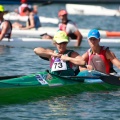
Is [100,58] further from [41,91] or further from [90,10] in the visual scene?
[90,10]

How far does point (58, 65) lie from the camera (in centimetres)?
1271

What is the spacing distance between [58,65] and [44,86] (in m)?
0.53

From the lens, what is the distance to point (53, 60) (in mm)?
12812

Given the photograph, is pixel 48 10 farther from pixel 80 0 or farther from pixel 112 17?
pixel 80 0

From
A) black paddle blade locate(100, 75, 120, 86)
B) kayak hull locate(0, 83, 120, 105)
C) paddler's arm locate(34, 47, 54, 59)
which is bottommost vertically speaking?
kayak hull locate(0, 83, 120, 105)

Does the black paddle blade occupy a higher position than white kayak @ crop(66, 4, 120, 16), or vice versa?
Answer: white kayak @ crop(66, 4, 120, 16)

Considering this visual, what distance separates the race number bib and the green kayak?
9.5 inches

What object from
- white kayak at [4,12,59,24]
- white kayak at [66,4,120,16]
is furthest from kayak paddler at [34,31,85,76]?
white kayak at [66,4,120,16]

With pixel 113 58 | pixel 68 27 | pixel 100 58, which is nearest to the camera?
pixel 113 58

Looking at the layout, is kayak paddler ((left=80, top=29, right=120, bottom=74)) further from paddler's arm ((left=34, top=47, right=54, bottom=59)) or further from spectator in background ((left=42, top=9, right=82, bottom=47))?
spectator in background ((left=42, top=9, right=82, bottom=47))

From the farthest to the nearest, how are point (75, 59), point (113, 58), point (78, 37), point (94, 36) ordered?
point (78, 37), point (113, 58), point (94, 36), point (75, 59)

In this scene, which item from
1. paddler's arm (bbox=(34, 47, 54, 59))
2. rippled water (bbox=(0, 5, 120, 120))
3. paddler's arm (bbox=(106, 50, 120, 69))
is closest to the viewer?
rippled water (bbox=(0, 5, 120, 120))

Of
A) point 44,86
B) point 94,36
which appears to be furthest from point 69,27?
point 44,86

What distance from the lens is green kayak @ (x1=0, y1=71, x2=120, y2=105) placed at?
11992 millimetres
